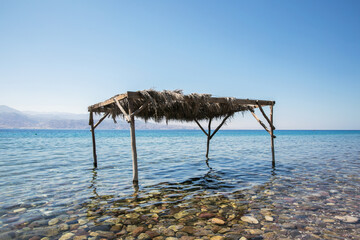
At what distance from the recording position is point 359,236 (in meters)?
3.92

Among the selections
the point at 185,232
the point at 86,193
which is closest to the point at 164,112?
the point at 86,193

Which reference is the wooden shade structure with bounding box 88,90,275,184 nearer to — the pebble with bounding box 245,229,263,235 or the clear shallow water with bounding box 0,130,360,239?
the clear shallow water with bounding box 0,130,360,239

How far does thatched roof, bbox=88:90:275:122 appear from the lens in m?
7.29

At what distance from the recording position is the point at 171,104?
765 cm

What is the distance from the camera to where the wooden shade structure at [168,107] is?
721 centimetres

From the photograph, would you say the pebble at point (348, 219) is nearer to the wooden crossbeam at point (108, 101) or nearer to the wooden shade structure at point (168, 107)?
the wooden shade structure at point (168, 107)

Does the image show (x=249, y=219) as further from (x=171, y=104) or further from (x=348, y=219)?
(x=171, y=104)

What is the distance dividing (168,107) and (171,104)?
1.93m

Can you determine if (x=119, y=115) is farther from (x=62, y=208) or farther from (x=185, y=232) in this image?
(x=185, y=232)

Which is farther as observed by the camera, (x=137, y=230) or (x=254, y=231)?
(x=137, y=230)

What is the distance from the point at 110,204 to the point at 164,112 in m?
5.53

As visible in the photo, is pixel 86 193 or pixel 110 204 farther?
pixel 86 193

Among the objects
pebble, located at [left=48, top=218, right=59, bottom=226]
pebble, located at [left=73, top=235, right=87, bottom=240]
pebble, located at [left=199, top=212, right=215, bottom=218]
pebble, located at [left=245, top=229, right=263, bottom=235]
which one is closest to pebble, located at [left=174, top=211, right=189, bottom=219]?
pebble, located at [left=199, top=212, right=215, bottom=218]

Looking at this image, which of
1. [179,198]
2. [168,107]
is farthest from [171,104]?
[179,198]
